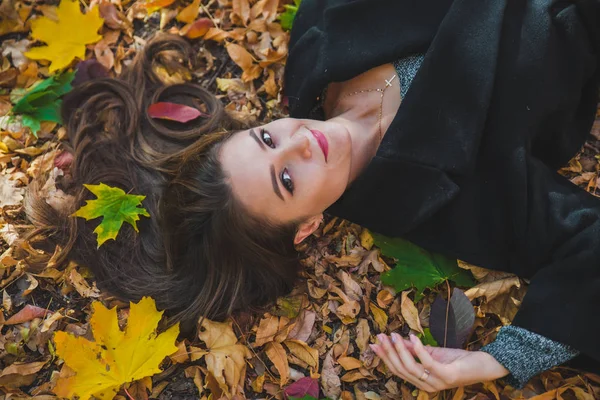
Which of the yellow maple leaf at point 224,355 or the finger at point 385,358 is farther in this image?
the yellow maple leaf at point 224,355

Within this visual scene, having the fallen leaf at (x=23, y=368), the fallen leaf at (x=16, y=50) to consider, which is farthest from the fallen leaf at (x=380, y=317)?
the fallen leaf at (x=16, y=50)

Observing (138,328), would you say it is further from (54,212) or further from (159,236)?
(54,212)

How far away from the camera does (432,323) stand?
104 inches

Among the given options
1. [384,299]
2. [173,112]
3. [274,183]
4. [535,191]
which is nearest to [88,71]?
[173,112]

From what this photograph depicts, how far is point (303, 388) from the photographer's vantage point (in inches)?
103

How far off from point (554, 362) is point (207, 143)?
1.74 m

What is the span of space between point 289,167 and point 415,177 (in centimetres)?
61

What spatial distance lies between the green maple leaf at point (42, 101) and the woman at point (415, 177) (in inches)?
17.6

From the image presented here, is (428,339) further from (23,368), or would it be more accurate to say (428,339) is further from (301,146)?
(23,368)

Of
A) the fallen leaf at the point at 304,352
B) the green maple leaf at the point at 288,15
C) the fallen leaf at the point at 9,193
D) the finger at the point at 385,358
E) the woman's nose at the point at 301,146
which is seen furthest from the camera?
the green maple leaf at the point at 288,15

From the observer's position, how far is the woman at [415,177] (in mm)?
2471

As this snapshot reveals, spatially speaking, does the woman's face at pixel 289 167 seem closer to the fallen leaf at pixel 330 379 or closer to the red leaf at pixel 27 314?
the fallen leaf at pixel 330 379

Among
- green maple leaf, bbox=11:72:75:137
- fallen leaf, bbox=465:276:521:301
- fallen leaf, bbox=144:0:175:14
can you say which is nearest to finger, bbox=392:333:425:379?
fallen leaf, bbox=465:276:521:301

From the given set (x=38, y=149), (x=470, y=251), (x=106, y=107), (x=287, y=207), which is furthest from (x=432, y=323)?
(x=38, y=149)
